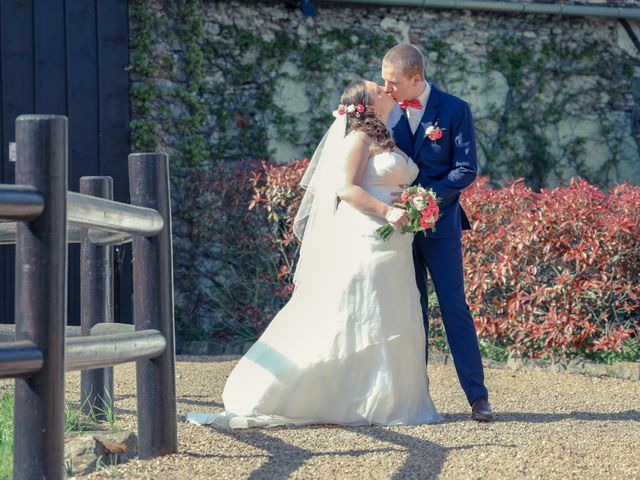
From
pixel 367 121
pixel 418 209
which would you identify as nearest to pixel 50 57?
pixel 367 121

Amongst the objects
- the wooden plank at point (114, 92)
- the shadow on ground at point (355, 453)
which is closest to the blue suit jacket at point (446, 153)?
the shadow on ground at point (355, 453)

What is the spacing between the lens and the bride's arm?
5426 mm

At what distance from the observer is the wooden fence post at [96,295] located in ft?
16.3

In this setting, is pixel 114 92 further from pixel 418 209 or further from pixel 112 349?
pixel 112 349

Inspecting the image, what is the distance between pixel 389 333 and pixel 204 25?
483cm

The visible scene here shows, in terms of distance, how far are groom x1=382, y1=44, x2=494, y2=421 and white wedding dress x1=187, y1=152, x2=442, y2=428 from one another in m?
0.13

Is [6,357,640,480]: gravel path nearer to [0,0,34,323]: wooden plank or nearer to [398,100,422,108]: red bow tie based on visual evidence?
[398,100,422,108]: red bow tie

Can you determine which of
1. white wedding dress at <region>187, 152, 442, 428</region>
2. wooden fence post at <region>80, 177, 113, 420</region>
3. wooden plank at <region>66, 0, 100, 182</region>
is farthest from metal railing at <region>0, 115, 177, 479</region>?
wooden plank at <region>66, 0, 100, 182</region>

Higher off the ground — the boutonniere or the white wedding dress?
the boutonniere

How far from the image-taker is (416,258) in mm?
5715

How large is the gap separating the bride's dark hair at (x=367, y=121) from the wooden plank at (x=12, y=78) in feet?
13.4

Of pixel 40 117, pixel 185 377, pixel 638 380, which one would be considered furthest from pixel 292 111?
pixel 40 117

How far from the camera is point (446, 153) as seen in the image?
5.56 metres

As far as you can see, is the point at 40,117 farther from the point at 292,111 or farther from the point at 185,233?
the point at 292,111
